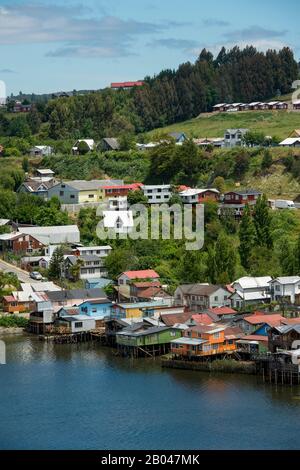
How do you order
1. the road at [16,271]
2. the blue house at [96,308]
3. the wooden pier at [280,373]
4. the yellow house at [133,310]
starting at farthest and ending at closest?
the road at [16,271] → the blue house at [96,308] → the yellow house at [133,310] → the wooden pier at [280,373]

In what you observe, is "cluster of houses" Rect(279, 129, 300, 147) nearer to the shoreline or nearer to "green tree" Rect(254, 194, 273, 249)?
"green tree" Rect(254, 194, 273, 249)

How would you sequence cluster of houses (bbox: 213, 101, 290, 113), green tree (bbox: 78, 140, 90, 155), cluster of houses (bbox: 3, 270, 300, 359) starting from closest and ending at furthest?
cluster of houses (bbox: 3, 270, 300, 359)
green tree (bbox: 78, 140, 90, 155)
cluster of houses (bbox: 213, 101, 290, 113)

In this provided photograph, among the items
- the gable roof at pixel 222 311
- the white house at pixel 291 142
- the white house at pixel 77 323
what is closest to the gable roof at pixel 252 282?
the gable roof at pixel 222 311

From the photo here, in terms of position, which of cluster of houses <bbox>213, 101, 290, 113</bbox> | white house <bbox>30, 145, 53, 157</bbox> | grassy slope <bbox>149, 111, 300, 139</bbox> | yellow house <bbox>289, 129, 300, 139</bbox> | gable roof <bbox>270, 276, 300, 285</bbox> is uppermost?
cluster of houses <bbox>213, 101, 290, 113</bbox>

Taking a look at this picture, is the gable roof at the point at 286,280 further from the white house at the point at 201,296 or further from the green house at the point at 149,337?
the green house at the point at 149,337

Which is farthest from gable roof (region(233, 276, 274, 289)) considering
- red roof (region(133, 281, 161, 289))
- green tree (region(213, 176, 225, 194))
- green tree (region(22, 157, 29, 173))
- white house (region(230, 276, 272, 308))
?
green tree (region(22, 157, 29, 173))

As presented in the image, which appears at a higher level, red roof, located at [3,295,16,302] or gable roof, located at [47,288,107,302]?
gable roof, located at [47,288,107,302]

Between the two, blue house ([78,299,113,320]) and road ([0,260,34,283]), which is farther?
road ([0,260,34,283])
